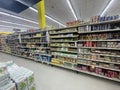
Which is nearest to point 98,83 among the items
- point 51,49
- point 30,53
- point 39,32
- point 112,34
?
point 112,34

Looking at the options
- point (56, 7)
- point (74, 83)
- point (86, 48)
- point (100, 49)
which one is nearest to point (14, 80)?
point (74, 83)

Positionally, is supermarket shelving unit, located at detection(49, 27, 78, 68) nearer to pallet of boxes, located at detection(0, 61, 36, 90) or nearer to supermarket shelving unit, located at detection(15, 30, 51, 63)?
supermarket shelving unit, located at detection(15, 30, 51, 63)

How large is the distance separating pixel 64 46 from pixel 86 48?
1.04 m

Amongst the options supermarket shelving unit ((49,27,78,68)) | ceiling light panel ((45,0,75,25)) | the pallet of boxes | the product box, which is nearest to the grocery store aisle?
supermarket shelving unit ((49,27,78,68))

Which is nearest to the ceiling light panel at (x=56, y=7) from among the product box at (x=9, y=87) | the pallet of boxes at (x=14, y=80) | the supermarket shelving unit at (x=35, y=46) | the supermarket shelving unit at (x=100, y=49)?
the supermarket shelving unit at (x=35, y=46)

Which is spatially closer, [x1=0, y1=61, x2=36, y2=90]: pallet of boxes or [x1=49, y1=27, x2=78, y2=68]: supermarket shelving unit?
[x1=0, y1=61, x2=36, y2=90]: pallet of boxes

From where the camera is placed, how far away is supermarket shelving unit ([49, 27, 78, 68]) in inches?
152

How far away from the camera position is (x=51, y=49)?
4.77 metres

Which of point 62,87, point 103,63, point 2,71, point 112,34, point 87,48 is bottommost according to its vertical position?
point 62,87

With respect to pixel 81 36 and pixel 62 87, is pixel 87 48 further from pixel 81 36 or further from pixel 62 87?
pixel 62 87

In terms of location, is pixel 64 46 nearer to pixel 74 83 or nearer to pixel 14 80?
pixel 74 83

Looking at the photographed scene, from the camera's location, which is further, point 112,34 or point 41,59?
point 41,59

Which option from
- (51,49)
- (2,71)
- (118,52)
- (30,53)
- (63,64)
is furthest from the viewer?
(30,53)

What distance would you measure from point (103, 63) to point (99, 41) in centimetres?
73
